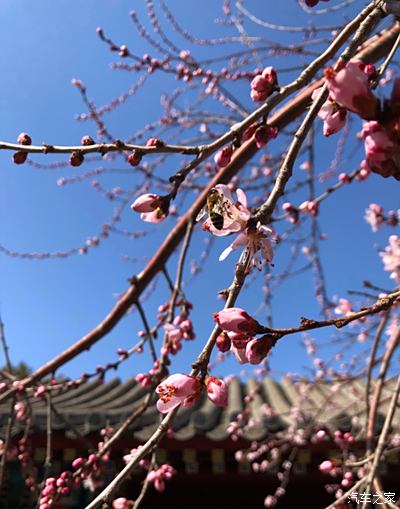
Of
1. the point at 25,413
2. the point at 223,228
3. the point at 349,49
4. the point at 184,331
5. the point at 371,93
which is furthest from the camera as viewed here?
the point at 25,413

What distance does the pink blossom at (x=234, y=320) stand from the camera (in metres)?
0.86

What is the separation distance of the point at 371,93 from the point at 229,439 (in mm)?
3119

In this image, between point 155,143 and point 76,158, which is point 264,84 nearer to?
point 155,143

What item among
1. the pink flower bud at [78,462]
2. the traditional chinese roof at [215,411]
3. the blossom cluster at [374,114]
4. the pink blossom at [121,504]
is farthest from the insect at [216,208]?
the traditional chinese roof at [215,411]

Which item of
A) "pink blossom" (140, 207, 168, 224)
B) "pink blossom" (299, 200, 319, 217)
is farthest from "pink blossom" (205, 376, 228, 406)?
"pink blossom" (299, 200, 319, 217)

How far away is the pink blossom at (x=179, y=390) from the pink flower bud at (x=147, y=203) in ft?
1.23

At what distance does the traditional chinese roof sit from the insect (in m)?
1.78

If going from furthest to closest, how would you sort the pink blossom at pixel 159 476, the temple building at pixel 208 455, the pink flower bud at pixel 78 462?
1. the temple building at pixel 208 455
2. the pink blossom at pixel 159 476
3. the pink flower bud at pixel 78 462

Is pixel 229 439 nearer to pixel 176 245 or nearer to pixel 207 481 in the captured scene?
pixel 207 481

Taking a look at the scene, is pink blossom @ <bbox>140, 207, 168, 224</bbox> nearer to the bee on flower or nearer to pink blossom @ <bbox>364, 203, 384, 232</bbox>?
the bee on flower

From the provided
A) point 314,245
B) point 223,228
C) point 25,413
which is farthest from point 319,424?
point 223,228

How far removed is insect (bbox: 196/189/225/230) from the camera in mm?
1018

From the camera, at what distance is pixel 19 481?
352 centimetres

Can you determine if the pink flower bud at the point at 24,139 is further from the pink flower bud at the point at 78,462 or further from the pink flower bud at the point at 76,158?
the pink flower bud at the point at 78,462
